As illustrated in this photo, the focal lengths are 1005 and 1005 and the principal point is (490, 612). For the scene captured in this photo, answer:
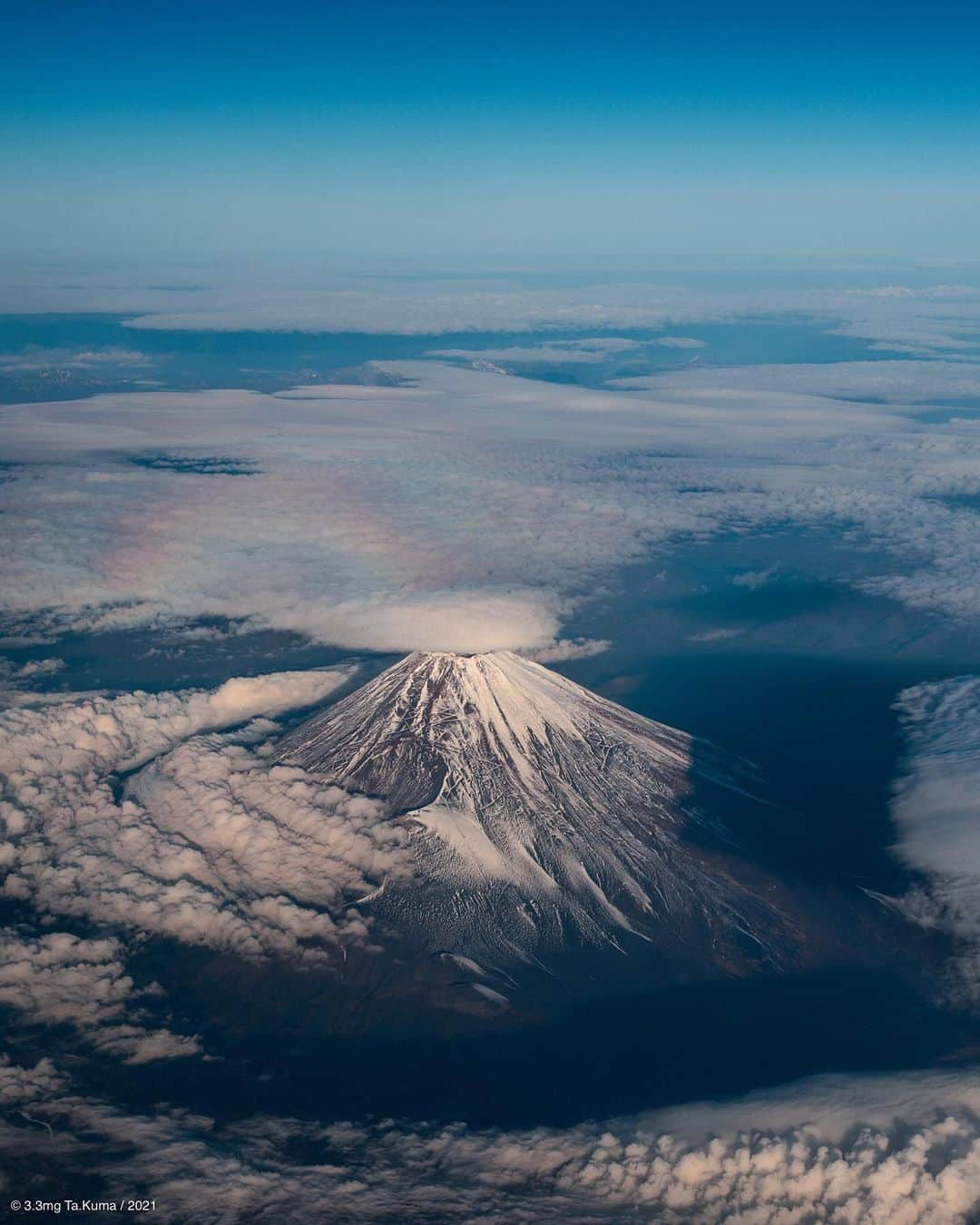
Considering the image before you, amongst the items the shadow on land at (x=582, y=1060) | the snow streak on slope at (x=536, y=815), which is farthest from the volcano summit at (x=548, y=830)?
the shadow on land at (x=582, y=1060)

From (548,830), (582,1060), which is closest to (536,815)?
(548,830)

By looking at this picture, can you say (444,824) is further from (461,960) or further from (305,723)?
(305,723)

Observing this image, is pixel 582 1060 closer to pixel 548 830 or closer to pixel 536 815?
pixel 548 830

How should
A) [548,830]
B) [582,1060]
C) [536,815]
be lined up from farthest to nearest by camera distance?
1. [536,815]
2. [548,830]
3. [582,1060]

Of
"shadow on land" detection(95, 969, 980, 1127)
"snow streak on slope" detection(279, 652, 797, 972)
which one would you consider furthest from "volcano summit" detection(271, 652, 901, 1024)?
"shadow on land" detection(95, 969, 980, 1127)

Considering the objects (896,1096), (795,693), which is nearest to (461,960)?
(896,1096)

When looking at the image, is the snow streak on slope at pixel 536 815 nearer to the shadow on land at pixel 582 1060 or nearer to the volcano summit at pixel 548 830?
the volcano summit at pixel 548 830

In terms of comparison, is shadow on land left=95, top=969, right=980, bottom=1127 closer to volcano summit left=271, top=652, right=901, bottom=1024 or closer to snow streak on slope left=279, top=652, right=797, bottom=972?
volcano summit left=271, top=652, right=901, bottom=1024

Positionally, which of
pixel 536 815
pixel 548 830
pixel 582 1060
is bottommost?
pixel 582 1060
